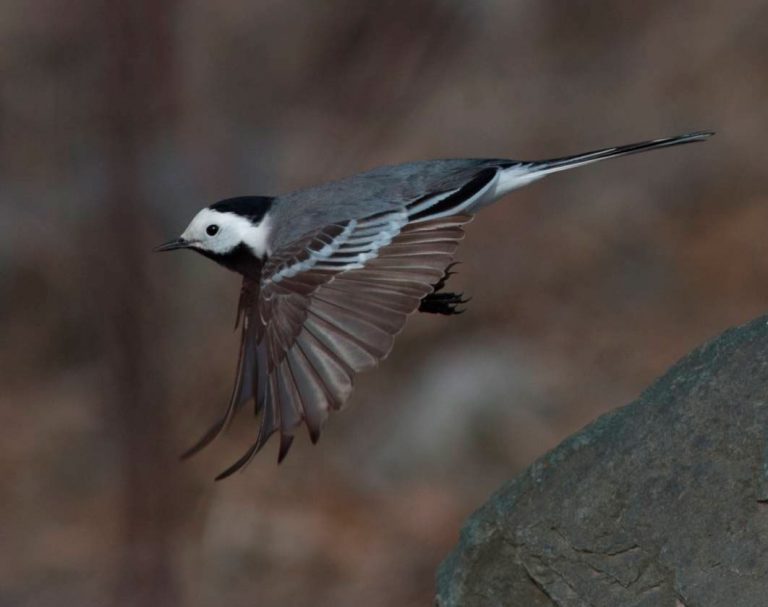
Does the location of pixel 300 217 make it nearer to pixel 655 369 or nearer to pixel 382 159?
pixel 655 369

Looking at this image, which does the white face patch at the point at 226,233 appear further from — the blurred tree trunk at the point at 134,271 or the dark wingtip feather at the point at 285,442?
the dark wingtip feather at the point at 285,442

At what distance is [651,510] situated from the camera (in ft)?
13.1

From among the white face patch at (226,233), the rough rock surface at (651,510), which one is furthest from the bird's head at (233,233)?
the rough rock surface at (651,510)

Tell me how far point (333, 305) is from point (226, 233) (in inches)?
31.3

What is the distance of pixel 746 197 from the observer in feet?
33.3

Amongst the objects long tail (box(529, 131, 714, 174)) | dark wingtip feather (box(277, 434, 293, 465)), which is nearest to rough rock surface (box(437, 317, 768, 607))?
dark wingtip feather (box(277, 434, 293, 465))

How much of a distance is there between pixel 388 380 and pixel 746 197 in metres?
2.65

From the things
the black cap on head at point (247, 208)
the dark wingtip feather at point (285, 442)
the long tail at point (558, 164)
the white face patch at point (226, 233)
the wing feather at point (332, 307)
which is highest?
the long tail at point (558, 164)

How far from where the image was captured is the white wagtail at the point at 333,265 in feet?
14.8

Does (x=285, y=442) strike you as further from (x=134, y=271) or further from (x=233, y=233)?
(x=233, y=233)

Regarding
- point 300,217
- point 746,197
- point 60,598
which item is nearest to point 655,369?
point 746,197

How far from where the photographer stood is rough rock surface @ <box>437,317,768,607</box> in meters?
3.89

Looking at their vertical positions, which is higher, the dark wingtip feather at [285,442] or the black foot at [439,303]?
the black foot at [439,303]

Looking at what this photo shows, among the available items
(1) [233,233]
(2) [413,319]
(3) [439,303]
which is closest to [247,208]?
(1) [233,233]
